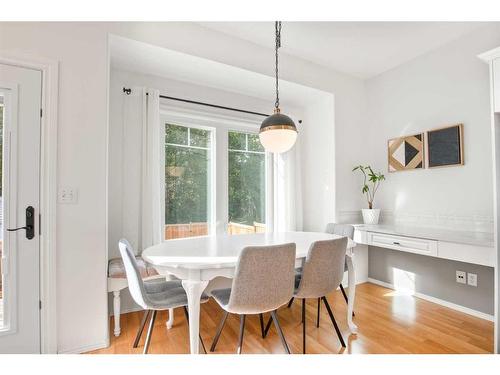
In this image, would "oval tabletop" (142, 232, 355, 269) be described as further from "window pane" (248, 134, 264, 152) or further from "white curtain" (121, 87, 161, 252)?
"window pane" (248, 134, 264, 152)

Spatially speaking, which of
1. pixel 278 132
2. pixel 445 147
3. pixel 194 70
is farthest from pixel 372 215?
pixel 194 70

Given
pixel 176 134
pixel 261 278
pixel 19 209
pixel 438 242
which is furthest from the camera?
pixel 176 134

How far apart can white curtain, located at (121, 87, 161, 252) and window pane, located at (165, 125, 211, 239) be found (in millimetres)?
274

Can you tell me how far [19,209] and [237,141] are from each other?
2225 millimetres

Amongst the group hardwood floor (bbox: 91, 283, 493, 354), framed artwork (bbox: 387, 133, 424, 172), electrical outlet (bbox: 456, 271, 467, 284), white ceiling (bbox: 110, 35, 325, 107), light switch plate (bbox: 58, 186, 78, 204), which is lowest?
hardwood floor (bbox: 91, 283, 493, 354)

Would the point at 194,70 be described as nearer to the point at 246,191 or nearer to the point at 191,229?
the point at 246,191

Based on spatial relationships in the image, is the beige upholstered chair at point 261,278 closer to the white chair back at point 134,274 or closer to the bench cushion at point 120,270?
the white chair back at point 134,274

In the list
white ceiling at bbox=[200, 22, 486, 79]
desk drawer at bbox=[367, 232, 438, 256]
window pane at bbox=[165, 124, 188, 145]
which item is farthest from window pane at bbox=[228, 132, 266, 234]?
desk drawer at bbox=[367, 232, 438, 256]

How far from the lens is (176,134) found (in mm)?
3002

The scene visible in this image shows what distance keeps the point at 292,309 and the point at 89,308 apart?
1.74m

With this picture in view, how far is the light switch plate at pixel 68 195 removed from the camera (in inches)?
73.2

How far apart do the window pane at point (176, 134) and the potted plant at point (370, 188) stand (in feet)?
6.79

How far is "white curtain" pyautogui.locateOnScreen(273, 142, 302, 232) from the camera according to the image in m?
3.49

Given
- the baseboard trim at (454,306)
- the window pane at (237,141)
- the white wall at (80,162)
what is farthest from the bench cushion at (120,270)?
the baseboard trim at (454,306)
